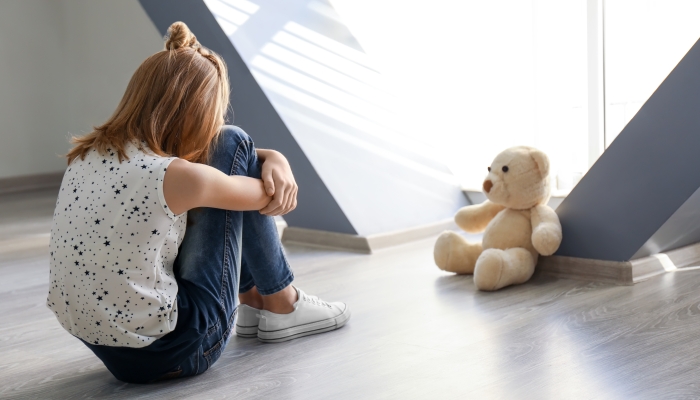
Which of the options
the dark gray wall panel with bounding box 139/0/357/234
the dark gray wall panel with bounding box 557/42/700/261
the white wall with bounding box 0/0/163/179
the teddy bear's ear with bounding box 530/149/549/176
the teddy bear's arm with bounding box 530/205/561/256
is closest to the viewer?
the dark gray wall panel with bounding box 557/42/700/261

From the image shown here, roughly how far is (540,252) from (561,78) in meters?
1.01

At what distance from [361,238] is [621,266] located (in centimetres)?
89

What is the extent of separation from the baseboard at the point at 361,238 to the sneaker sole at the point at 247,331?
2.99ft

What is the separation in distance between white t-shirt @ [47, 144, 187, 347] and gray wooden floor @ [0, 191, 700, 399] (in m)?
0.15

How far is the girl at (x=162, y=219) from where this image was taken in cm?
120

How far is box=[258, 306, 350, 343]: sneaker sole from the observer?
1.56m

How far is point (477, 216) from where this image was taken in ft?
7.12

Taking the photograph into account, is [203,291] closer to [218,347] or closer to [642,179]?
[218,347]

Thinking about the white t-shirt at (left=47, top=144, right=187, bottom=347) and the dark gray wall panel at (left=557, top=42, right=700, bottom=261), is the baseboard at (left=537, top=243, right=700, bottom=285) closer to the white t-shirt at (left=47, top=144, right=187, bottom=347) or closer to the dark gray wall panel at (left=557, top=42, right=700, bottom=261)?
the dark gray wall panel at (left=557, top=42, right=700, bottom=261)

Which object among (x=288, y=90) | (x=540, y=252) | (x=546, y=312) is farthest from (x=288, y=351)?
(x=288, y=90)

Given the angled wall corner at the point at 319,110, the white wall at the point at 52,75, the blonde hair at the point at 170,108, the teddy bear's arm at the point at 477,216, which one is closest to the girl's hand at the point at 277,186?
the blonde hair at the point at 170,108

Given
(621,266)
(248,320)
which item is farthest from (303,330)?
(621,266)

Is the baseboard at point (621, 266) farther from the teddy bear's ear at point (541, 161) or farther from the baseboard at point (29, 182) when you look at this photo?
the baseboard at point (29, 182)

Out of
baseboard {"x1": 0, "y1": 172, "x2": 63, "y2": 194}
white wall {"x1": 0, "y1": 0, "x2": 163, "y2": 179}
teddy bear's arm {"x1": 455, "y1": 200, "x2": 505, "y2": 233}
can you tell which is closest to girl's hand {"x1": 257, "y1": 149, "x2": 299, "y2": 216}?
teddy bear's arm {"x1": 455, "y1": 200, "x2": 505, "y2": 233}
